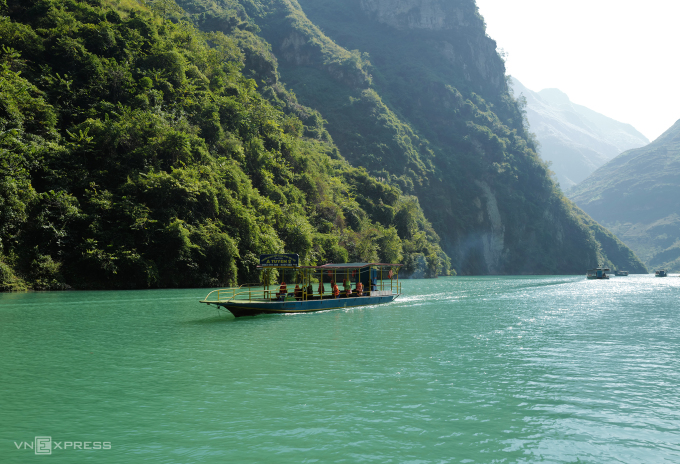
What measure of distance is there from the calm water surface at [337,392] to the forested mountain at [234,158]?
2159 centimetres

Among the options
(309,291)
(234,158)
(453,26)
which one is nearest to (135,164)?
(234,158)

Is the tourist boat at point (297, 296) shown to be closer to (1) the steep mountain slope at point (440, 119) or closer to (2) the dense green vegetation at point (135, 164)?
(2) the dense green vegetation at point (135, 164)

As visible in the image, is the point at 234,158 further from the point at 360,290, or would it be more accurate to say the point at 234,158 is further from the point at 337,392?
the point at 337,392

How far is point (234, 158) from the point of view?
67.0 metres

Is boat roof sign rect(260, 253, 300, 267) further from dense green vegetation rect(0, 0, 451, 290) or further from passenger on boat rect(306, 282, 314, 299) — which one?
dense green vegetation rect(0, 0, 451, 290)

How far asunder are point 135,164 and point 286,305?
3154 cm

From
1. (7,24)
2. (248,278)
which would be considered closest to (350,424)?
(248,278)

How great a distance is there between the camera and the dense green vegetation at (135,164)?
43625 millimetres

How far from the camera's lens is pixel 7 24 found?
52969 mm

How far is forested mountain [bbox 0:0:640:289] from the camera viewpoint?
45.4 metres

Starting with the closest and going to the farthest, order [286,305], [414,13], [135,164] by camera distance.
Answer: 1. [286,305]
2. [135,164]
3. [414,13]

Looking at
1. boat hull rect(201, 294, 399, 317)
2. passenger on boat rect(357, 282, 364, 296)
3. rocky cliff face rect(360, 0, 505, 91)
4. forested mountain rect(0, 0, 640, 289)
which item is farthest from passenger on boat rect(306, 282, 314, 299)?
rocky cliff face rect(360, 0, 505, 91)

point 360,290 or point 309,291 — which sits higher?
point 309,291

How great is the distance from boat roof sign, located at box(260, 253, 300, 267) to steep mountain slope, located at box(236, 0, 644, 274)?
313ft
